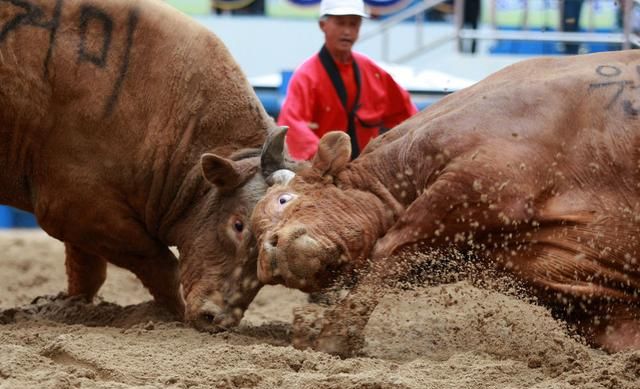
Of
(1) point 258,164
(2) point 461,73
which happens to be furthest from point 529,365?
(2) point 461,73

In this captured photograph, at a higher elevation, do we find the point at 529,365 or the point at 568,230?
the point at 568,230

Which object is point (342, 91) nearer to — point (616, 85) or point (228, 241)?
point (228, 241)

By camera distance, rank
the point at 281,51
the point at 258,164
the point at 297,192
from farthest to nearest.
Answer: the point at 281,51 < the point at 258,164 < the point at 297,192

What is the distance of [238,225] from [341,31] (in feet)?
7.20

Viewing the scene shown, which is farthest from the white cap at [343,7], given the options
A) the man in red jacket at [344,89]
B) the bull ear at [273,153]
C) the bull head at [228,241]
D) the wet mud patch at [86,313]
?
the wet mud patch at [86,313]

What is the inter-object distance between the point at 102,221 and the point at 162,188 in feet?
1.25

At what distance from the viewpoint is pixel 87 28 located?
6.21m

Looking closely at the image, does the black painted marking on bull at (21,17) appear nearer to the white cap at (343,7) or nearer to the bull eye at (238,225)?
the bull eye at (238,225)

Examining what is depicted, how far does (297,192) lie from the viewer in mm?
5211

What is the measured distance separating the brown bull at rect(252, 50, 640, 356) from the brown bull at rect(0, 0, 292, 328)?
3.50 ft

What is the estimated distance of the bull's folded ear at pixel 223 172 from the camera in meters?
6.02

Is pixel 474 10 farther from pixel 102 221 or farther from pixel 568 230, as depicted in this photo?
pixel 568 230

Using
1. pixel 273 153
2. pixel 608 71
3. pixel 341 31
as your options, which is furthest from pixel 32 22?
pixel 608 71

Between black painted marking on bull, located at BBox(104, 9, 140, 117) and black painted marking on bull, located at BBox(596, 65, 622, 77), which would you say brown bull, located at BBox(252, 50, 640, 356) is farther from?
black painted marking on bull, located at BBox(104, 9, 140, 117)
